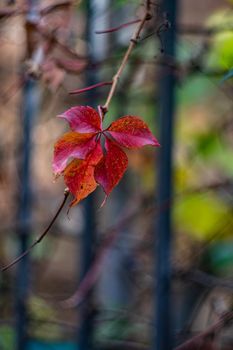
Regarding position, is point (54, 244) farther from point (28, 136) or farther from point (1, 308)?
point (28, 136)

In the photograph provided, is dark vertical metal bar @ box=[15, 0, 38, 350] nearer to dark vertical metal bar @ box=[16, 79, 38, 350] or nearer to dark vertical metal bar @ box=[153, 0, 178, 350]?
dark vertical metal bar @ box=[16, 79, 38, 350]

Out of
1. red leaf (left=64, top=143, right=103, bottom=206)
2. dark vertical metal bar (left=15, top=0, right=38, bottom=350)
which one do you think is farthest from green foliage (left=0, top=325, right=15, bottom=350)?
red leaf (left=64, top=143, right=103, bottom=206)

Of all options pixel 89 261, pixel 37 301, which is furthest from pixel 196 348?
pixel 37 301

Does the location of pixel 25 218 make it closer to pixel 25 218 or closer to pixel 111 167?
pixel 25 218

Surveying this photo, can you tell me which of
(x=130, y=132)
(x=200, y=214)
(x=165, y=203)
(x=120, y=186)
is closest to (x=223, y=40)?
(x=165, y=203)

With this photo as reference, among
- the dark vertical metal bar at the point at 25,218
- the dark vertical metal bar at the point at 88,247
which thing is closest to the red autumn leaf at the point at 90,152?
the dark vertical metal bar at the point at 88,247

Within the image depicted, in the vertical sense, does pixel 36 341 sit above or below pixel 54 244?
below
